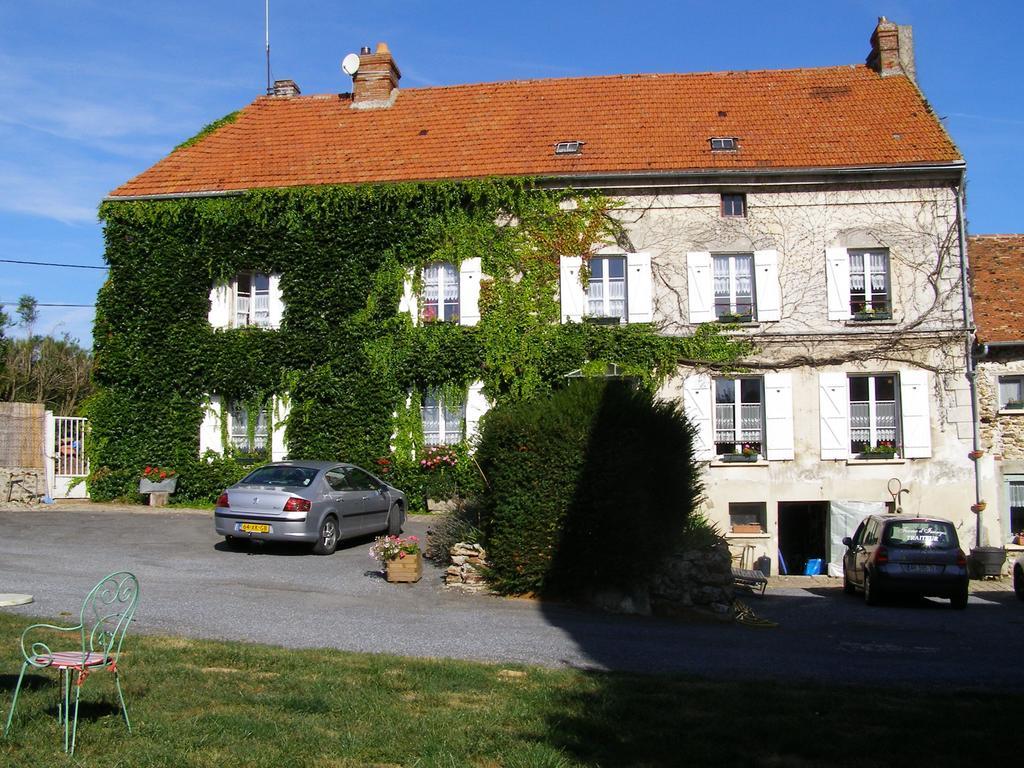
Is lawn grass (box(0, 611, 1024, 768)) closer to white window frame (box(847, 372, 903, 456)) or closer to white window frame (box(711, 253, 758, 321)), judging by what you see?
white window frame (box(847, 372, 903, 456))

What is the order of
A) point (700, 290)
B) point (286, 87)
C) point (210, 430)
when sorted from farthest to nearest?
point (286, 87)
point (210, 430)
point (700, 290)

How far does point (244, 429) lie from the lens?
76.3 ft

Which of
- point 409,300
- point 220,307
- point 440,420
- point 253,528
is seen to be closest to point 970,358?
point 440,420

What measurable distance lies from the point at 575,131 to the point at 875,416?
386 inches

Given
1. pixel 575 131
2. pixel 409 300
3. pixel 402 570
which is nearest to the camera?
pixel 402 570

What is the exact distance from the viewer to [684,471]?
45.5 feet

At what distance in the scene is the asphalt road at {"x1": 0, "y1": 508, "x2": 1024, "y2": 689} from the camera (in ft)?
29.9

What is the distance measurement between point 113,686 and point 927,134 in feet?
71.3

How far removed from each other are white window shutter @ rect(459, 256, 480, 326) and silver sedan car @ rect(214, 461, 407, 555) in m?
6.70

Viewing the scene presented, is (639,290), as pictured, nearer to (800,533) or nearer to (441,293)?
(441,293)

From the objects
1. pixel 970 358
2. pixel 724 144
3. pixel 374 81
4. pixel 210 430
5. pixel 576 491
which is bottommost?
pixel 576 491

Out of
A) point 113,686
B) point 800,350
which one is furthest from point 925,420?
point 113,686

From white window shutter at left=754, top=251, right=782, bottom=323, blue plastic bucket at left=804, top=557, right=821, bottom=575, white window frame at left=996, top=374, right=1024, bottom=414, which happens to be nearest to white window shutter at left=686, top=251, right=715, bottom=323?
white window shutter at left=754, top=251, right=782, bottom=323

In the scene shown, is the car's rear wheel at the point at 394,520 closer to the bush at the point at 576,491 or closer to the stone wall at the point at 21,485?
the bush at the point at 576,491
